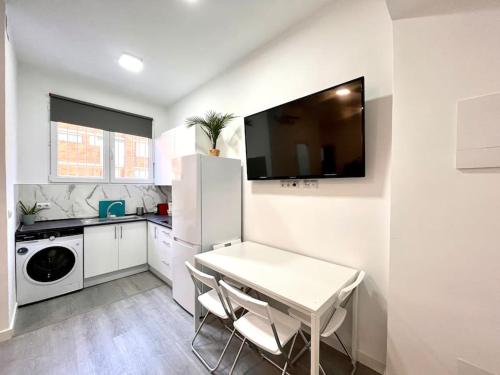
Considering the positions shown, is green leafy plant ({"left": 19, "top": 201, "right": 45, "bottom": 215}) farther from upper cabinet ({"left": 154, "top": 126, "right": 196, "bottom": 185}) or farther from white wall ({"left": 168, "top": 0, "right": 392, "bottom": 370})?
white wall ({"left": 168, "top": 0, "right": 392, "bottom": 370})

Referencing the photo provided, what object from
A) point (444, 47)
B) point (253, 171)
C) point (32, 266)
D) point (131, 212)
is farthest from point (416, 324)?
point (131, 212)

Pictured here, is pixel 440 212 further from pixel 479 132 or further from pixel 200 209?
pixel 200 209

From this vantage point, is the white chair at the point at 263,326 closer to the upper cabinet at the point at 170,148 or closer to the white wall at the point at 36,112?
the upper cabinet at the point at 170,148

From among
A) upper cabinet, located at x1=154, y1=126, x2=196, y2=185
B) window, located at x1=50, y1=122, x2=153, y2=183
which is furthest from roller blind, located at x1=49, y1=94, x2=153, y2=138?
upper cabinet, located at x1=154, y1=126, x2=196, y2=185

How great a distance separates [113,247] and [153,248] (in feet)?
1.77

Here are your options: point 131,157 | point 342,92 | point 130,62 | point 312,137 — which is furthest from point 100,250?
point 342,92

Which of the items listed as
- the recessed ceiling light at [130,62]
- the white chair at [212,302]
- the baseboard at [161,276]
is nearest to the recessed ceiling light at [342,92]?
the white chair at [212,302]

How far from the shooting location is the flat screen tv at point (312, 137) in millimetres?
1526

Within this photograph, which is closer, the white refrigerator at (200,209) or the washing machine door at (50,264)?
the white refrigerator at (200,209)

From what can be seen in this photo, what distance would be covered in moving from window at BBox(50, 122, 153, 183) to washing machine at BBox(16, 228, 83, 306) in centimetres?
95

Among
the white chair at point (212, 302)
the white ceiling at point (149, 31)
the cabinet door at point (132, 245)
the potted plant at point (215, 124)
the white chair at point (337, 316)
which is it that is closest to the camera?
the white chair at point (337, 316)

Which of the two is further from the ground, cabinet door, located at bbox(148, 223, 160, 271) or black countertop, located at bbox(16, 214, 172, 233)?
black countertop, located at bbox(16, 214, 172, 233)

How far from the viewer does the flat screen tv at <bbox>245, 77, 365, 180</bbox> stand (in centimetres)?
153

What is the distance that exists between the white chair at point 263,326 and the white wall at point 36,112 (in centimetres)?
325
